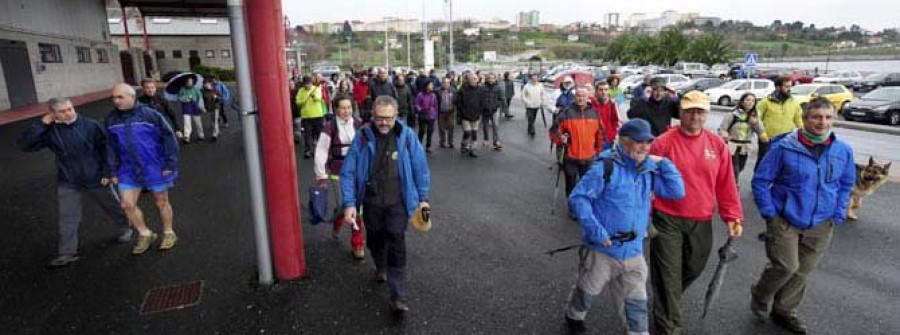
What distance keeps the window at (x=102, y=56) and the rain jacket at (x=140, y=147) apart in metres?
28.3

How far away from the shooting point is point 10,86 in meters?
17.5

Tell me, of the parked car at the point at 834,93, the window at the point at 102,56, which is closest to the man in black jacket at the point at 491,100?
the parked car at the point at 834,93

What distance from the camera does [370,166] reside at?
3654 mm

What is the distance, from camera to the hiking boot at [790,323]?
11.9ft

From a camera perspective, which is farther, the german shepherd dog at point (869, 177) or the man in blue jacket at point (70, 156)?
the german shepherd dog at point (869, 177)

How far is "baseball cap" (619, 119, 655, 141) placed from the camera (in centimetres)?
303

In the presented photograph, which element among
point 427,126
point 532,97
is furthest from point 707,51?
point 427,126

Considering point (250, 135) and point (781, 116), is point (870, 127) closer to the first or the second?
point (781, 116)

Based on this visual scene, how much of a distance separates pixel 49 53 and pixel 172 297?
2320 cm

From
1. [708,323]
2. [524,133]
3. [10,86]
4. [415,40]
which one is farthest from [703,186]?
[415,40]

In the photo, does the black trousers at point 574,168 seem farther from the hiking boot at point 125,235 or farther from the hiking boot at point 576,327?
the hiking boot at point 125,235

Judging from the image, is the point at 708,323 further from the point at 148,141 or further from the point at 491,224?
the point at 148,141

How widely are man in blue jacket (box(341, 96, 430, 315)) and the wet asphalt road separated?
640mm

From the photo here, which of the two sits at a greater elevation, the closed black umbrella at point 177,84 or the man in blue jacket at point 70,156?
the closed black umbrella at point 177,84
